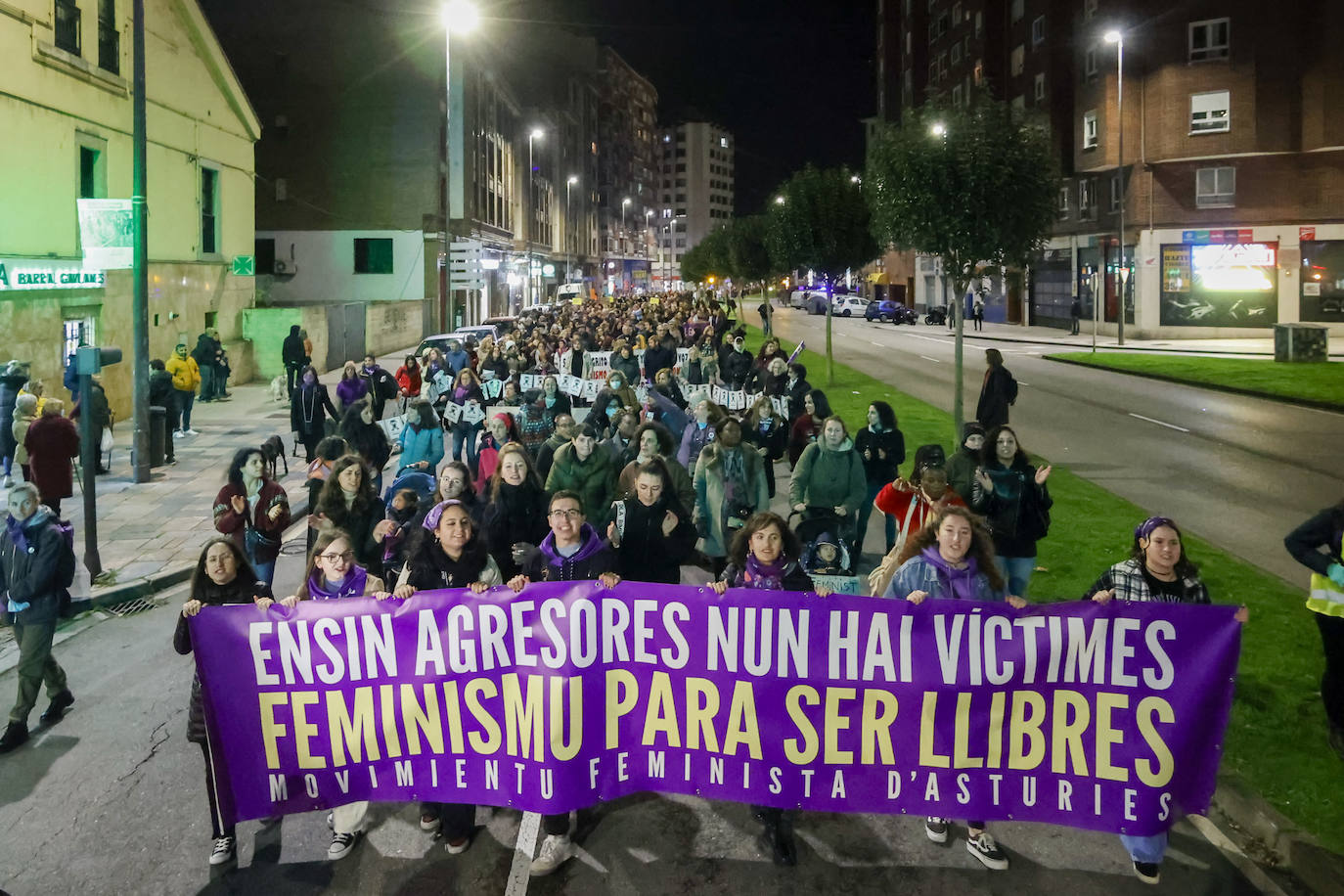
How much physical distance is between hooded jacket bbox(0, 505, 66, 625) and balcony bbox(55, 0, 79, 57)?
56.6 ft

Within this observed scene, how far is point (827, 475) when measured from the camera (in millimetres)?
9617

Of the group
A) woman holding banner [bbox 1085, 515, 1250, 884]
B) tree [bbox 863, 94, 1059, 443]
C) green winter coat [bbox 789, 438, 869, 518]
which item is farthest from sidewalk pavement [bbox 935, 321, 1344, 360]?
woman holding banner [bbox 1085, 515, 1250, 884]

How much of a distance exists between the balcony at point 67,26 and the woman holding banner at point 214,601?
18.9m

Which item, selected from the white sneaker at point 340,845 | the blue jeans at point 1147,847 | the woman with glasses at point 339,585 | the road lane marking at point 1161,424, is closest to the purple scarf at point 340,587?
the woman with glasses at point 339,585

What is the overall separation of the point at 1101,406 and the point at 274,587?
62.5 feet

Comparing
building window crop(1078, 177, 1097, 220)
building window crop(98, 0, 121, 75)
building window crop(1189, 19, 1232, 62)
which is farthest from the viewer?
building window crop(1078, 177, 1097, 220)

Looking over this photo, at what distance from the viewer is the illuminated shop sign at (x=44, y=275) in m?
18.4

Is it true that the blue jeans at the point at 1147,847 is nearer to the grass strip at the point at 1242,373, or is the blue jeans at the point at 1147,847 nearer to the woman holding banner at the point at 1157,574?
the woman holding banner at the point at 1157,574

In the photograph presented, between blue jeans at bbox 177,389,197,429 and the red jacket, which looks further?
blue jeans at bbox 177,389,197,429

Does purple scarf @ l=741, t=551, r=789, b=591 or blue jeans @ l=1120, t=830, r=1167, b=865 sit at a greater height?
purple scarf @ l=741, t=551, r=789, b=591

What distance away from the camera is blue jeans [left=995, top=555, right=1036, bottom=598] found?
8.31m

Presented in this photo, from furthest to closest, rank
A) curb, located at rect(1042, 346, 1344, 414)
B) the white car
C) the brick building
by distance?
1. the white car
2. the brick building
3. curb, located at rect(1042, 346, 1344, 414)

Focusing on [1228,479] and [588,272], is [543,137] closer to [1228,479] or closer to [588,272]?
[588,272]

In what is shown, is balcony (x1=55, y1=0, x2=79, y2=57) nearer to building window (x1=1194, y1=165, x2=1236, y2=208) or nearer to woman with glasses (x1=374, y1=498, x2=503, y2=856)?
woman with glasses (x1=374, y1=498, x2=503, y2=856)
